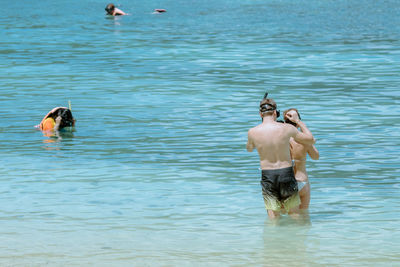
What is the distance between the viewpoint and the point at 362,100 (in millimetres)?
21547

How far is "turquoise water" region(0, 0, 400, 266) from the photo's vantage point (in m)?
10.3

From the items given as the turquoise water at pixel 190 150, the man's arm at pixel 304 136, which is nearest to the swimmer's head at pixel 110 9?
the turquoise water at pixel 190 150

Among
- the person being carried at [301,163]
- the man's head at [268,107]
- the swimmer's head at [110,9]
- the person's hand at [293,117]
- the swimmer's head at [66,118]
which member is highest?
the swimmer's head at [110,9]

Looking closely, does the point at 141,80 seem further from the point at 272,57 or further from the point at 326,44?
the point at 326,44

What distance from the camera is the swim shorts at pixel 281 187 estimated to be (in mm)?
9984

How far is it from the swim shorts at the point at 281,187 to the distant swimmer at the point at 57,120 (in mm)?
9497

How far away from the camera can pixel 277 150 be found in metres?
9.92

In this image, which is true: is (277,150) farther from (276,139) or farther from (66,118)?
(66,118)

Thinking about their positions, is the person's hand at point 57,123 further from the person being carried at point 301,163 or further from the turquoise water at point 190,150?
the person being carried at point 301,163

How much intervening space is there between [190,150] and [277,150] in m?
6.49

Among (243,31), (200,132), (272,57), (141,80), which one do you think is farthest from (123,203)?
(243,31)

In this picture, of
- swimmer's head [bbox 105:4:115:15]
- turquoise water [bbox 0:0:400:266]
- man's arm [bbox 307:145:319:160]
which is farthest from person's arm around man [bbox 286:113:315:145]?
swimmer's head [bbox 105:4:115:15]

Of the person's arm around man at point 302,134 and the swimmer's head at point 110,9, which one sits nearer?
the person's arm around man at point 302,134

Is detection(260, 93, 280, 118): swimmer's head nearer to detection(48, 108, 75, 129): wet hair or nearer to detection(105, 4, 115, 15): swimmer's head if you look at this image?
detection(48, 108, 75, 129): wet hair
